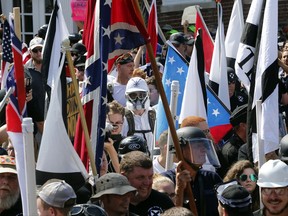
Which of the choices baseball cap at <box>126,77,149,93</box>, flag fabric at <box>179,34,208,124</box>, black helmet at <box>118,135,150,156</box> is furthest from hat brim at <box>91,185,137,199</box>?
baseball cap at <box>126,77,149,93</box>

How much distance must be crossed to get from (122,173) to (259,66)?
2.19 metres

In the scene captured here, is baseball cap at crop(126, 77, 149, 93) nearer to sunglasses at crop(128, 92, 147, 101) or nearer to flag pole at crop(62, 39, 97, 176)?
sunglasses at crop(128, 92, 147, 101)

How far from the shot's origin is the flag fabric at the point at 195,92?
11.0 m

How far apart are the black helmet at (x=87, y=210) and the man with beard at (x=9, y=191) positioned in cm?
93

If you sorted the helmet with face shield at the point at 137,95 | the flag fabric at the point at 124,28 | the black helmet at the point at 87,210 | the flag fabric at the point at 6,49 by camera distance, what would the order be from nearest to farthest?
1. the black helmet at the point at 87,210
2. the flag fabric at the point at 124,28
3. the flag fabric at the point at 6,49
4. the helmet with face shield at the point at 137,95

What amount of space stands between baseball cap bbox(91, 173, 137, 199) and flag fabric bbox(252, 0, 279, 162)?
77.3 inches

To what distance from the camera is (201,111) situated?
1099 centimetres

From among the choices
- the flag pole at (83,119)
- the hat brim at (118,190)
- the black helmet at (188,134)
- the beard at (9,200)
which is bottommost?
the beard at (9,200)

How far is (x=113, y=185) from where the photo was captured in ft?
25.5

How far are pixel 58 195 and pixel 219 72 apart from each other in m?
5.94

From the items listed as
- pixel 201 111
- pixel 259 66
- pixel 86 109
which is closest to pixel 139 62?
pixel 201 111

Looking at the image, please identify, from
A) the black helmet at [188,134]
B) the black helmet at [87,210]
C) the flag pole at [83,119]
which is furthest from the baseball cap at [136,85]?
the black helmet at [87,210]

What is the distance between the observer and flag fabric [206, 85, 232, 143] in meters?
11.6

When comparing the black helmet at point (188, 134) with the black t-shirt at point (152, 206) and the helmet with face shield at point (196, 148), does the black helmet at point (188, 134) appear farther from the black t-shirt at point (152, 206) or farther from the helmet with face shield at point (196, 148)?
the black t-shirt at point (152, 206)
